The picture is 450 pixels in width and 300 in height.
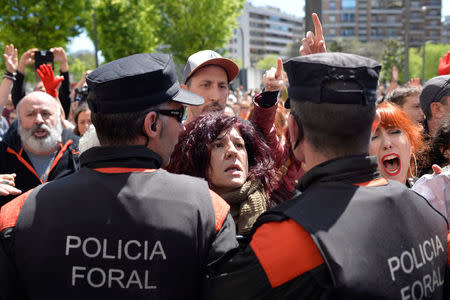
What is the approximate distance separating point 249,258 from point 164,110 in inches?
31.2

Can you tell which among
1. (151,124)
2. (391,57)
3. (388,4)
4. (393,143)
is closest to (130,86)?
(151,124)

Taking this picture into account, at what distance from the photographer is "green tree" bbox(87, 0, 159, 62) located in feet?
80.0

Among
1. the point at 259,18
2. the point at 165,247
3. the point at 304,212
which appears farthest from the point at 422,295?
the point at 259,18

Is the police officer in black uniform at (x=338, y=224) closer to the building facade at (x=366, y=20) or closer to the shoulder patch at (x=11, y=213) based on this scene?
the shoulder patch at (x=11, y=213)

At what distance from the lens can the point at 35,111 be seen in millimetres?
4824

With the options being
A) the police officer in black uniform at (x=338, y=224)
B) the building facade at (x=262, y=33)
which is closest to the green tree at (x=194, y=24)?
the police officer in black uniform at (x=338, y=224)

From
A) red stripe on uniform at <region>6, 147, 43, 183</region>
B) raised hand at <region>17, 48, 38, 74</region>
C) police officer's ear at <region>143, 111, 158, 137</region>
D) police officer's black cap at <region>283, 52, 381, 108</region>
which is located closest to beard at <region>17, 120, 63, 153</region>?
red stripe on uniform at <region>6, 147, 43, 183</region>

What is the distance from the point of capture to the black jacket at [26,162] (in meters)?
4.50

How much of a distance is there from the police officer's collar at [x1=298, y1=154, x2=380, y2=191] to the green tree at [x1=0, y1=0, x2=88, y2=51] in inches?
535

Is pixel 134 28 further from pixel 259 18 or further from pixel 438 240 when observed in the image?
pixel 259 18

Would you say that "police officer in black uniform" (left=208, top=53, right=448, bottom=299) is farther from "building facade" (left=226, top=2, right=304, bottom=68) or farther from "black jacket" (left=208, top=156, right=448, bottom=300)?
"building facade" (left=226, top=2, right=304, bottom=68)

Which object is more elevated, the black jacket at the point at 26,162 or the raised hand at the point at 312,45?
the raised hand at the point at 312,45

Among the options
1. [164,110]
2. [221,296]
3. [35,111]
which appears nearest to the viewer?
[221,296]

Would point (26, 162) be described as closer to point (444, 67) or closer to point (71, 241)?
point (71, 241)
